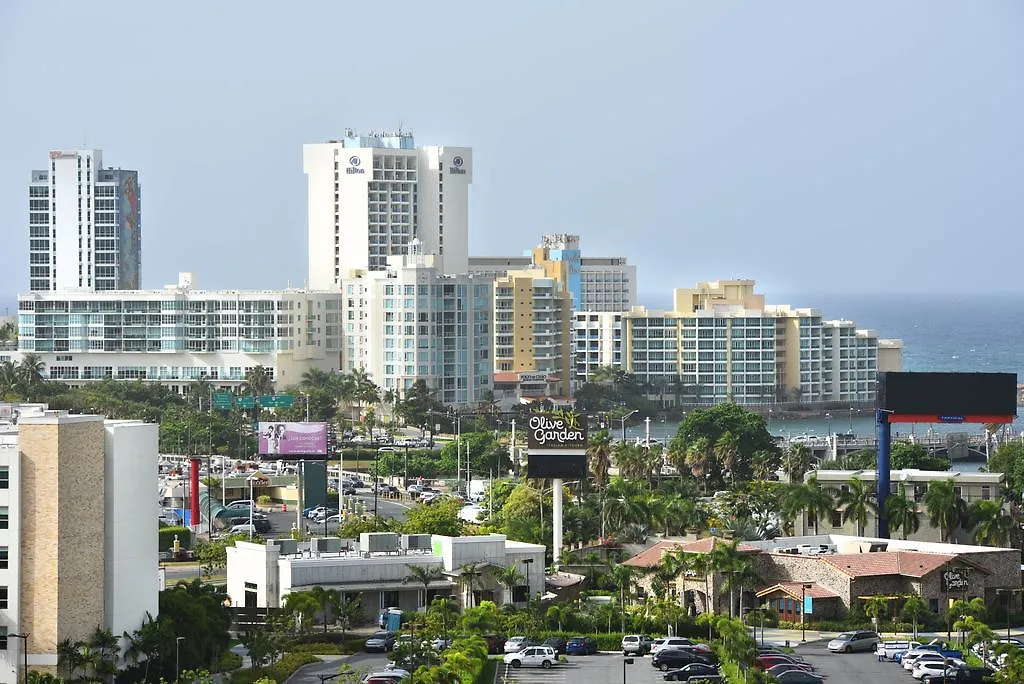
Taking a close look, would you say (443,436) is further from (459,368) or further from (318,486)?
(318,486)

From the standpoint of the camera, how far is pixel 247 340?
584 feet

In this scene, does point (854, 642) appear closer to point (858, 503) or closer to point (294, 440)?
point (858, 503)

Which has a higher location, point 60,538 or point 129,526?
point 129,526

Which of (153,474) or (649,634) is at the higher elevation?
(153,474)

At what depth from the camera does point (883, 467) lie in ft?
282

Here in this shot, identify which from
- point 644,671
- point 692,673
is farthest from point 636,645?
point 692,673

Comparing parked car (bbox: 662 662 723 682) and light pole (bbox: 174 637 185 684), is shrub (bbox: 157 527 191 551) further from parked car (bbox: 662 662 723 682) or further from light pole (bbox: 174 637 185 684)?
parked car (bbox: 662 662 723 682)

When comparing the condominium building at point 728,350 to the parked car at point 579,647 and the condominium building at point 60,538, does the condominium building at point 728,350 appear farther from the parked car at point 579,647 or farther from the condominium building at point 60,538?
the condominium building at point 60,538

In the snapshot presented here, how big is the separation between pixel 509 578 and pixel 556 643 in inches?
280

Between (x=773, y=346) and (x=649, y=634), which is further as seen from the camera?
(x=773, y=346)

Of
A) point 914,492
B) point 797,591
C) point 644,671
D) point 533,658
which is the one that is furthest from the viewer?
point 914,492

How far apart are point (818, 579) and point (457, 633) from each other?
564 inches

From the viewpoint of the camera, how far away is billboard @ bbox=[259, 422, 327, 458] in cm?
9150

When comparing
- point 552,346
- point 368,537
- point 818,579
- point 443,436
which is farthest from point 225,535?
point 552,346
